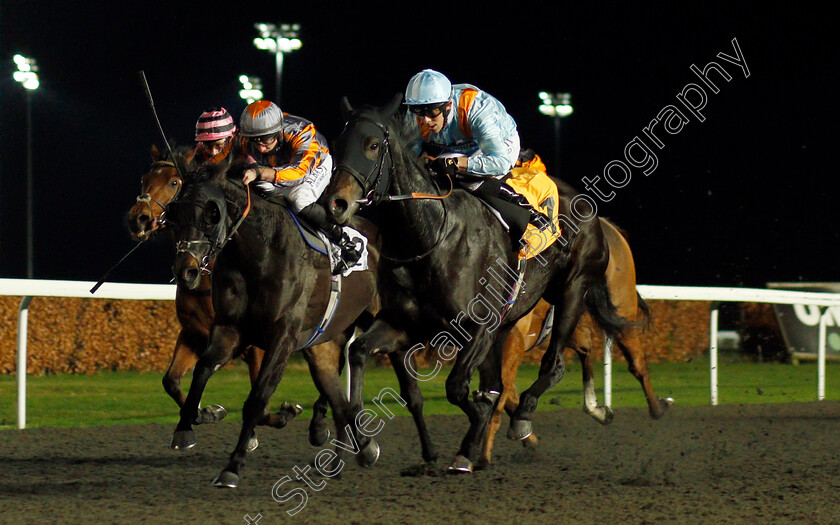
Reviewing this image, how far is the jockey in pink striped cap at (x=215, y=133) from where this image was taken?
16.5 feet

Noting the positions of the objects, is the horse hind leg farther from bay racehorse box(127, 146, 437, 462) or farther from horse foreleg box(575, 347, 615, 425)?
bay racehorse box(127, 146, 437, 462)

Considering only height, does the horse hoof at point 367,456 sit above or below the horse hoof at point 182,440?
below

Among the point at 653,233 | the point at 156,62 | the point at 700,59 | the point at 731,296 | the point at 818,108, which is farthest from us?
the point at 156,62

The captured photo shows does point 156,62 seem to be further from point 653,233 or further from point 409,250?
point 409,250

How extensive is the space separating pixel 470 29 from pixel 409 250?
22.9 meters

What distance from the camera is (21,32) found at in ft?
86.6

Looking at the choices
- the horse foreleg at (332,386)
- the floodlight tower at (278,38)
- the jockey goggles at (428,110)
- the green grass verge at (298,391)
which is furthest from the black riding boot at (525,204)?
the floodlight tower at (278,38)

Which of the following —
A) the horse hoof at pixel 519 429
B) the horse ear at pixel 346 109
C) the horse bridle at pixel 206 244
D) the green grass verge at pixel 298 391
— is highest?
the horse ear at pixel 346 109

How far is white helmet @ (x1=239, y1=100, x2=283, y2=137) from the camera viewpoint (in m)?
4.70

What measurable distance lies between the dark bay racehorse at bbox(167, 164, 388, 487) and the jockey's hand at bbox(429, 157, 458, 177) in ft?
2.34

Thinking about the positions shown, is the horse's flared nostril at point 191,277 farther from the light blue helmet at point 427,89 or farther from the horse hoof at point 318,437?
the horse hoof at point 318,437

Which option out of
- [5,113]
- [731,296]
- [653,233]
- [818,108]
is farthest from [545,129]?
[731,296]

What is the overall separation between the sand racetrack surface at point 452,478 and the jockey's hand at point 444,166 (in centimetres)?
135

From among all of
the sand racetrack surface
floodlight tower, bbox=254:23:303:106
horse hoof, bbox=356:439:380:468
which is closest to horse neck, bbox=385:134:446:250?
horse hoof, bbox=356:439:380:468
